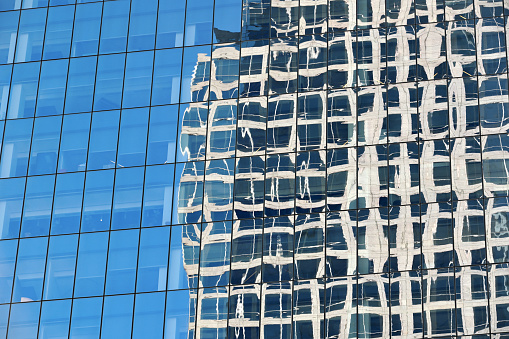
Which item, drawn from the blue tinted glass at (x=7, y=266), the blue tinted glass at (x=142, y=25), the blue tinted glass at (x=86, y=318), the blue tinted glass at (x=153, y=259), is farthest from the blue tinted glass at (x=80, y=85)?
the blue tinted glass at (x=86, y=318)

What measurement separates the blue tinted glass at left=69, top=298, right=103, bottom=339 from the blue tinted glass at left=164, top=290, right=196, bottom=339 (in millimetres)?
4344

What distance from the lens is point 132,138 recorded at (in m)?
74.9

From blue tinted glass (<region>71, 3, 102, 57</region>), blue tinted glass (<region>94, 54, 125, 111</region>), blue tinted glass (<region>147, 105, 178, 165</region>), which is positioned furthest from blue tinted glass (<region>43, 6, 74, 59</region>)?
blue tinted glass (<region>147, 105, 178, 165</region>)

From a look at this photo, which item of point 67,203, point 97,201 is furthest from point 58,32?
point 97,201

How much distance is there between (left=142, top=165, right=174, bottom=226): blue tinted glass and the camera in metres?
72.1

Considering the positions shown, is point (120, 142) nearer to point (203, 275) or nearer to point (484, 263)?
point (203, 275)

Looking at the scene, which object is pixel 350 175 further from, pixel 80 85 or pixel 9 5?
pixel 9 5

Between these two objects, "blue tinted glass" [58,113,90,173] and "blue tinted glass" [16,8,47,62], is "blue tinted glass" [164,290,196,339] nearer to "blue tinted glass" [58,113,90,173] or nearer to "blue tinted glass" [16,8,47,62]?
"blue tinted glass" [58,113,90,173]

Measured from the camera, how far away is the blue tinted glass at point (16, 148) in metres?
76.4

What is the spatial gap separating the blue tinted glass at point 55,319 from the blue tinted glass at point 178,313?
6.36 metres

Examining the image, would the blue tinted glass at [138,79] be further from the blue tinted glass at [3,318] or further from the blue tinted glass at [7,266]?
the blue tinted glass at [3,318]

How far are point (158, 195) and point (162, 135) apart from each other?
4.12m

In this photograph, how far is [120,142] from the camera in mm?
75000

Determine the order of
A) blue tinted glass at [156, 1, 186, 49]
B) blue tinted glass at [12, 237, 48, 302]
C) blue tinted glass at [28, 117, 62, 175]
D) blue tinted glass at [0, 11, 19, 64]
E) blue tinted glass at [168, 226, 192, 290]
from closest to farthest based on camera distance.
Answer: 1. blue tinted glass at [168, 226, 192, 290]
2. blue tinted glass at [12, 237, 48, 302]
3. blue tinted glass at [28, 117, 62, 175]
4. blue tinted glass at [156, 1, 186, 49]
5. blue tinted glass at [0, 11, 19, 64]
